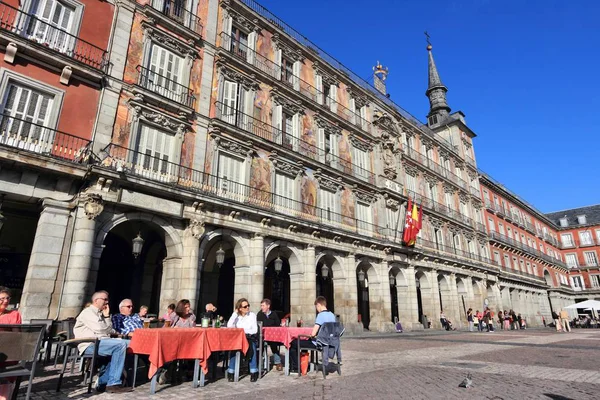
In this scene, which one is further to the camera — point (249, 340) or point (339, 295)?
point (339, 295)

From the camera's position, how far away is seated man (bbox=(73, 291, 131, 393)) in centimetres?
507

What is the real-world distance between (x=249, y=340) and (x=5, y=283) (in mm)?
9639

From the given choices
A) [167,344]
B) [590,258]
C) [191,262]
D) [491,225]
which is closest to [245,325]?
[167,344]

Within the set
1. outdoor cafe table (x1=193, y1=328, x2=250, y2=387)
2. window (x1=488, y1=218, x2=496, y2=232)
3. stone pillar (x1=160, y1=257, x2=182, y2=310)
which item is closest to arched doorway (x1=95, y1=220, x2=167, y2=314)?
stone pillar (x1=160, y1=257, x2=182, y2=310)

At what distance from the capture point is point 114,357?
201 inches

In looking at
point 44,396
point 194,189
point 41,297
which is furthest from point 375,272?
point 44,396

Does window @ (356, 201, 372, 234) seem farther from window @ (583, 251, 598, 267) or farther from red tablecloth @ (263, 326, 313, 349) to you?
window @ (583, 251, 598, 267)

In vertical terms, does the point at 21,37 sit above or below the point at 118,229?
above

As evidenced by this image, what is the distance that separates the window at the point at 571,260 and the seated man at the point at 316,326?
190ft

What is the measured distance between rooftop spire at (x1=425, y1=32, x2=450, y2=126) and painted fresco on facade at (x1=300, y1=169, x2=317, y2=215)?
80.9 feet

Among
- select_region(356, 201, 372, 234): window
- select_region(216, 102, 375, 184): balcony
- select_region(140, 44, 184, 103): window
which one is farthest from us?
select_region(356, 201, 372, 234): window

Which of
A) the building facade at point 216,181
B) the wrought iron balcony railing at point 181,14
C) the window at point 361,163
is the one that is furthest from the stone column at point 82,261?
the window at point 361,163

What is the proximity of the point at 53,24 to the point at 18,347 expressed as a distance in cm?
1174

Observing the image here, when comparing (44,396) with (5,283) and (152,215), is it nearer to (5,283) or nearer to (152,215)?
(152,215)
